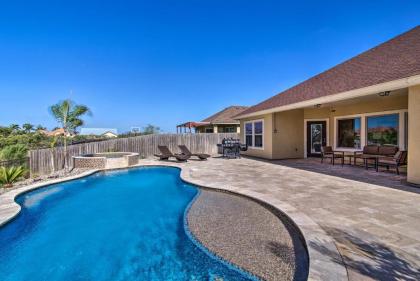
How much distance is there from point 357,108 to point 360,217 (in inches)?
343

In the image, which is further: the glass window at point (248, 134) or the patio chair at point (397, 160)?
the glass window at point (248, 134)

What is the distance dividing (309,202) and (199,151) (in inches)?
532

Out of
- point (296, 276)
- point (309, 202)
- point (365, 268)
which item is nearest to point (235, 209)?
point (309, 202)

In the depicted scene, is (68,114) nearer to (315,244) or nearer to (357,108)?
(315,244)

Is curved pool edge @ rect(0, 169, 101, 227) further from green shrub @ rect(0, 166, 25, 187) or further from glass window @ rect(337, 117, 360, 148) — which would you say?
glass window @ rect(337, 117, 360, 148)

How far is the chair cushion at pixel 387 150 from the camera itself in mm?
8578

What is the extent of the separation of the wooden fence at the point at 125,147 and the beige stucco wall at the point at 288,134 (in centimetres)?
676

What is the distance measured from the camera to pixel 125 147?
49.5ft

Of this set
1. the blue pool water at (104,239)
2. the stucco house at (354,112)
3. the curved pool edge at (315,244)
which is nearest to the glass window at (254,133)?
the stucco house at (354,112)

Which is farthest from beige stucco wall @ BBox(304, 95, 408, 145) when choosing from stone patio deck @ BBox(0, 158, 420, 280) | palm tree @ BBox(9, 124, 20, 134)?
palm tree @ BBox(9, 124, 20, 134)

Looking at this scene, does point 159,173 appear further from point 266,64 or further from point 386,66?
point 266,64

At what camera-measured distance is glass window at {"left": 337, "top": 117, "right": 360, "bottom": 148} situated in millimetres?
10734

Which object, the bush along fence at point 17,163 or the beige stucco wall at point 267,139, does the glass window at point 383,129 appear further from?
the bush along fence at point 17,163

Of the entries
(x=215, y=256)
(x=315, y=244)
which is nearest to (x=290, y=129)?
(x=315, y=244)
